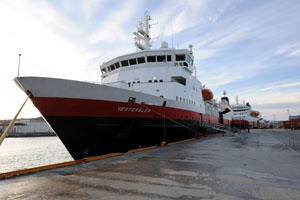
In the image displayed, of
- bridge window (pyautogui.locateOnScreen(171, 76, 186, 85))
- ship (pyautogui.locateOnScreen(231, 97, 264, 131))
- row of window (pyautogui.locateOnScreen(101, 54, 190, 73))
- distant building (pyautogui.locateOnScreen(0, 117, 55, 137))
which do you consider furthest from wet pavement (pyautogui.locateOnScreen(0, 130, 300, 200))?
distant building (pyautogui.locateOnScreen(0, 117, 55, 137))

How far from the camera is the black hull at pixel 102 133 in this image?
25.8 ft

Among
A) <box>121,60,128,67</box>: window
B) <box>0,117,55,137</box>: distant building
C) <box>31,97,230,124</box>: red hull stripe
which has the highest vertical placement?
<box>121,60,128,67</box>: window

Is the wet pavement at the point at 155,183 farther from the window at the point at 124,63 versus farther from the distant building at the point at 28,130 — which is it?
the distant building at the point at 28,130

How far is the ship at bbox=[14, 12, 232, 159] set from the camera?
7.54 m

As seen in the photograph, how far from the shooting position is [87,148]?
27.6 ft

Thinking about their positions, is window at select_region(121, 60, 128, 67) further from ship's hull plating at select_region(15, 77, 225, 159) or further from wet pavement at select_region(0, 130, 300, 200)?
wet pavement at select_region(0, 130, 300, 200)

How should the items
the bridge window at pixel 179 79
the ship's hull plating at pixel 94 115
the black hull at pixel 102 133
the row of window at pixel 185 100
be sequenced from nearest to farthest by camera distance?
the ship's hull plating at pixel 94 115, the black hull at pixel 102 133, the row of window at pixel 185 100, the bridge window at pixel 179 79

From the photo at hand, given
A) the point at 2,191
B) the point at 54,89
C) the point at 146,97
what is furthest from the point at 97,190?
the point at 146,97

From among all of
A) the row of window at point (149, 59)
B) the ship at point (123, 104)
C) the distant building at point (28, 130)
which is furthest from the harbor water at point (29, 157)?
the distant building at point (28, 130)

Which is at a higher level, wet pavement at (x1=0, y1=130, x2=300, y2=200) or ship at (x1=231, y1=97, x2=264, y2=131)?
ship at (x1=231, y1=97, x2=264, y2=131)

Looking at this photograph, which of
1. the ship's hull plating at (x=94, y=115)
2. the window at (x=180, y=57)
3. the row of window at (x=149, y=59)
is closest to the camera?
the ship's hull plating at (x=94, y=115)

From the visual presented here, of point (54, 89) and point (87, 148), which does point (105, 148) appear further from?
point (54, 89)

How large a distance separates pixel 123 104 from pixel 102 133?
1.72 meters

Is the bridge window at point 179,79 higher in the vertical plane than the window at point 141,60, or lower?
lower
